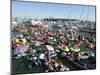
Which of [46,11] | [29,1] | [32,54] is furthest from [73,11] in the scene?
[32,54]

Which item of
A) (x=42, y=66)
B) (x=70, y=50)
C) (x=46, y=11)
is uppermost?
(x=46, y=11)

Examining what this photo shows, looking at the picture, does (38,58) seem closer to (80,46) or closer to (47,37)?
(47,37)

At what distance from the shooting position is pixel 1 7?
2.40 meters

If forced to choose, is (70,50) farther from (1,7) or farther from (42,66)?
(1,7)

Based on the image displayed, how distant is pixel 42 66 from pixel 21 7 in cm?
70

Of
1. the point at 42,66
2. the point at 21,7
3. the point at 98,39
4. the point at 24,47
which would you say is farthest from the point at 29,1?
the point at 98,39

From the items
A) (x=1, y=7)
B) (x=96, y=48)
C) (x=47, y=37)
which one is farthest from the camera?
(x=96, y=48)

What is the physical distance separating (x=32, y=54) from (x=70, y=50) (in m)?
0.47

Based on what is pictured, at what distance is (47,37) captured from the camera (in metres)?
2.56

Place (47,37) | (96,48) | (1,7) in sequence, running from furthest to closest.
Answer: (96,48) → (47,37) → (1,7)

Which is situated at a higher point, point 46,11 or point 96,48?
point 46,11

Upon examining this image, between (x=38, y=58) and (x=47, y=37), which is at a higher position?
(x=47, y=37)

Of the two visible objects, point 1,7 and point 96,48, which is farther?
point 96,48

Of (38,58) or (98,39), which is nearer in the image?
(38,58)
